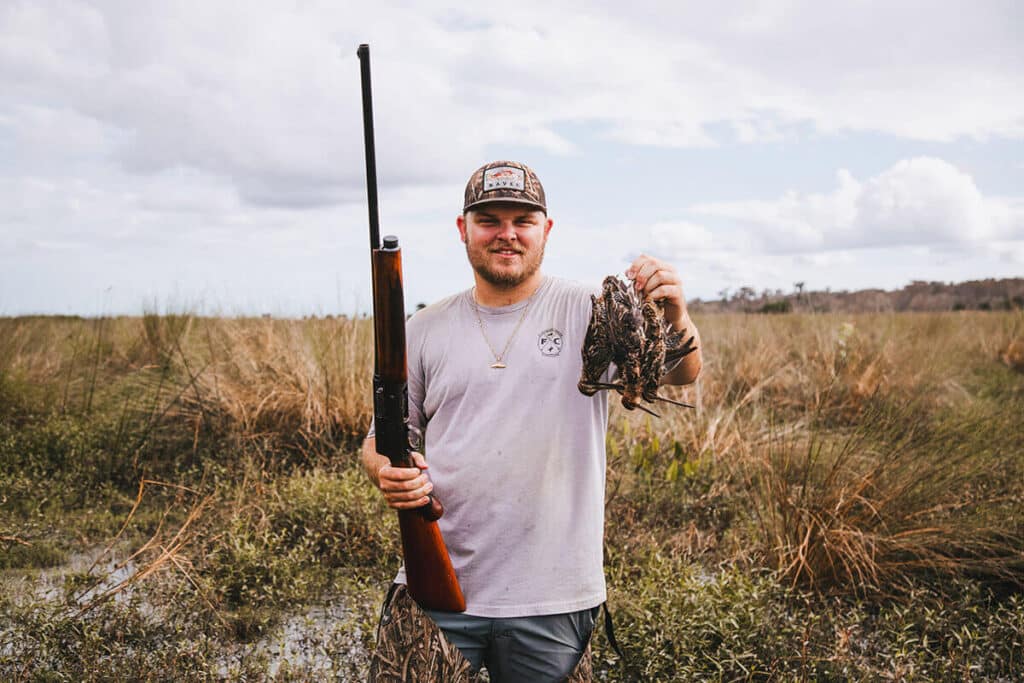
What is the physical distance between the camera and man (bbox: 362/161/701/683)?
272cm

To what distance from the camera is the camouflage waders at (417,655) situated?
8.86 ft

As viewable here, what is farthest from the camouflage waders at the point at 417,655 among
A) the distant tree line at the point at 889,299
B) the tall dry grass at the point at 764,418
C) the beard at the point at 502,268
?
the distant tree line at the point at 889,299

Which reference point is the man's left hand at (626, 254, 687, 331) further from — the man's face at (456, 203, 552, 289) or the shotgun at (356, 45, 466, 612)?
the shotgun at (356, 45, 466, 612)

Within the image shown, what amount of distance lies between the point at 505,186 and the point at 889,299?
1451cm

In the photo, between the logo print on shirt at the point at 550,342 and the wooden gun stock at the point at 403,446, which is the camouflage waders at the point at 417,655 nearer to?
the wooden gun stock at the point at 403,446

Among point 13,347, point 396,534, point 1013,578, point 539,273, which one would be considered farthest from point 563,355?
point 13,347

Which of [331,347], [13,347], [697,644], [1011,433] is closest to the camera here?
[697,644]

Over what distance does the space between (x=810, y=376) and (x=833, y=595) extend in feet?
18.1

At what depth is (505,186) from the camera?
283 cm

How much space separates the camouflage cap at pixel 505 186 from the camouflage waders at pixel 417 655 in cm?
154

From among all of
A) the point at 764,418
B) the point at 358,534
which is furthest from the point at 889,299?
the point at 358,534

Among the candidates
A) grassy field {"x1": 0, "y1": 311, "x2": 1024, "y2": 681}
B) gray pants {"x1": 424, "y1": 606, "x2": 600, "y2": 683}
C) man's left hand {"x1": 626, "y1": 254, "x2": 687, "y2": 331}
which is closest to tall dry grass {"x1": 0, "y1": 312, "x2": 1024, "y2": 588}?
grassy field {"x1": 0, "y1": 311, "x2": 1024, "y2": 681}

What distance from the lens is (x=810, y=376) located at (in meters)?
10.1

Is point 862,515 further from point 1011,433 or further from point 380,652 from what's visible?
point 380,652
